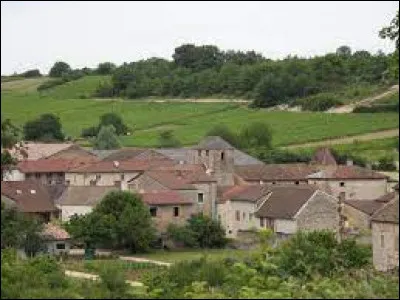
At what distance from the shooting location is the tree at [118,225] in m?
56.1

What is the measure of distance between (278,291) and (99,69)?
476ft

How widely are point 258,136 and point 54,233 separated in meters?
39.6

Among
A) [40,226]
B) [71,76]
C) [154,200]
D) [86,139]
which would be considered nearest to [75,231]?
[40,226]

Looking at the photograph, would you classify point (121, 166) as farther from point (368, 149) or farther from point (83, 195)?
point (368, 149)

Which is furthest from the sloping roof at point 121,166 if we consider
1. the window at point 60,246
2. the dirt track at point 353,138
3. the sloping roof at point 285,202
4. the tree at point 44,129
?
the tree at point 44,129

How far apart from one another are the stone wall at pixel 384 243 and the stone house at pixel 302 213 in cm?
1390

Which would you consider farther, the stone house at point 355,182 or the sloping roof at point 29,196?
the stone house at point 355,182

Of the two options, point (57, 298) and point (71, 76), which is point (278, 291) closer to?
point (57, 298)

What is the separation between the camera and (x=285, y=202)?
5778 cm

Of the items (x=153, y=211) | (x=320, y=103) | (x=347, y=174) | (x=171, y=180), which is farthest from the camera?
(x=320, y=103)

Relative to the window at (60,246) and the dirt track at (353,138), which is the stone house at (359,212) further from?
the dirt track at (353,138)

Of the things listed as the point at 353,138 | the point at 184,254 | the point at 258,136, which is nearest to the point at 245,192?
the point at 184,254

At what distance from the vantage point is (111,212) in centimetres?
5738

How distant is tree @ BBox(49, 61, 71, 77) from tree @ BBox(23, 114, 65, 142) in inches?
2395
